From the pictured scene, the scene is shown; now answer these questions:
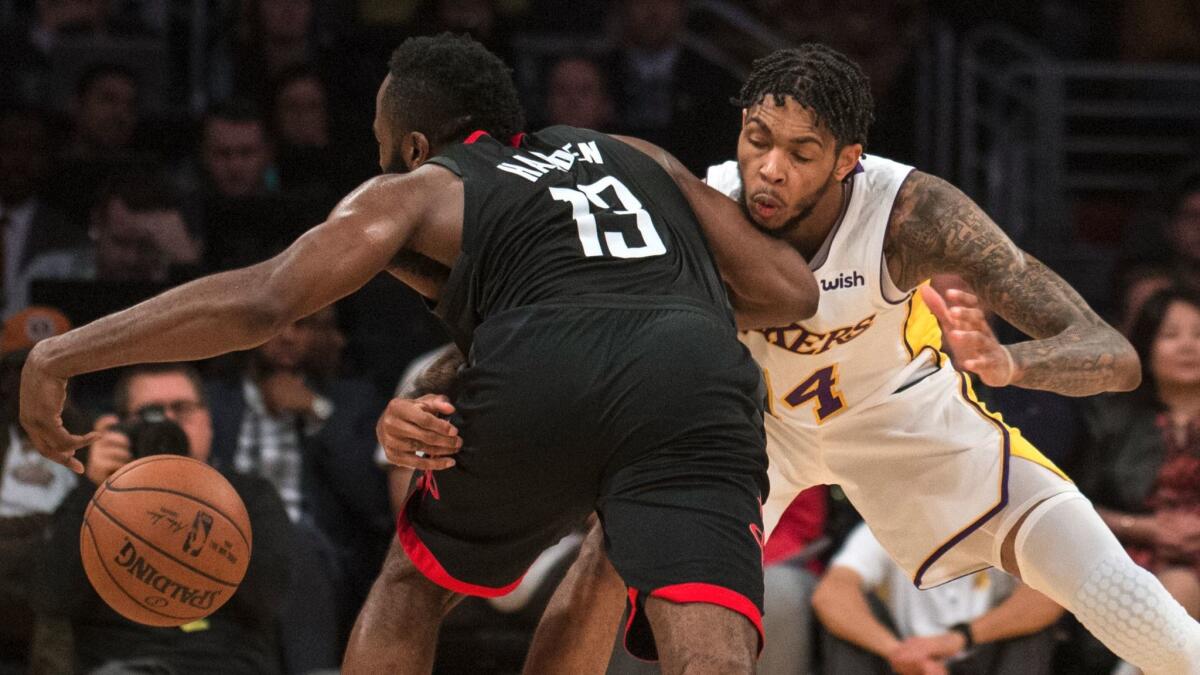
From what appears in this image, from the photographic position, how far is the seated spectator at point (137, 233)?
7.01 metres

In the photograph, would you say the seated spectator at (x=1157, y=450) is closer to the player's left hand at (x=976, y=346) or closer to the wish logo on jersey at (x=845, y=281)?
the wish logo on jersey at (x=845, y=281)

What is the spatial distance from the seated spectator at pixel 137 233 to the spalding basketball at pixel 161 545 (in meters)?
2.97

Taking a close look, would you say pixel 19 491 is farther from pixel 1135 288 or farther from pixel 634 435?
pixel 1135 288

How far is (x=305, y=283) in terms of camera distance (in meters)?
3.26

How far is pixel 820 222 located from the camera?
4.02 meters

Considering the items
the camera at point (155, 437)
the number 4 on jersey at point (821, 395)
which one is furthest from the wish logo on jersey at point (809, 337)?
the camera at point (155, 437)

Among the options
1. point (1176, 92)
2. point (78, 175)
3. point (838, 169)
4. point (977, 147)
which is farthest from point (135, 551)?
point (1176, 92)

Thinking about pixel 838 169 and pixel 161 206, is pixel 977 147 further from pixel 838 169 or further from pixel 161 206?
pixel 838 169

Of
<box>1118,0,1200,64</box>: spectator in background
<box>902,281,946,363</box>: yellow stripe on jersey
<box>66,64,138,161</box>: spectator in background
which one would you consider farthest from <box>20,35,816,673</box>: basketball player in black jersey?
<box>1118,0,1200,64</box>: spectator in background

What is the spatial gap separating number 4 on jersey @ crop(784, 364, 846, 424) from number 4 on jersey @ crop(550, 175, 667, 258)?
908 millimetres

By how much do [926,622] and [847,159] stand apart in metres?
2.45

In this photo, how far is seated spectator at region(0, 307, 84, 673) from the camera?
5668 millimetres

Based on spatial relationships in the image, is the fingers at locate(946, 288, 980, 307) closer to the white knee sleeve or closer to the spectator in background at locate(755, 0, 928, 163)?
the white knee sleeve

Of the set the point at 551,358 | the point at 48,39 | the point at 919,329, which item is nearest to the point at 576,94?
the point at 48,39
